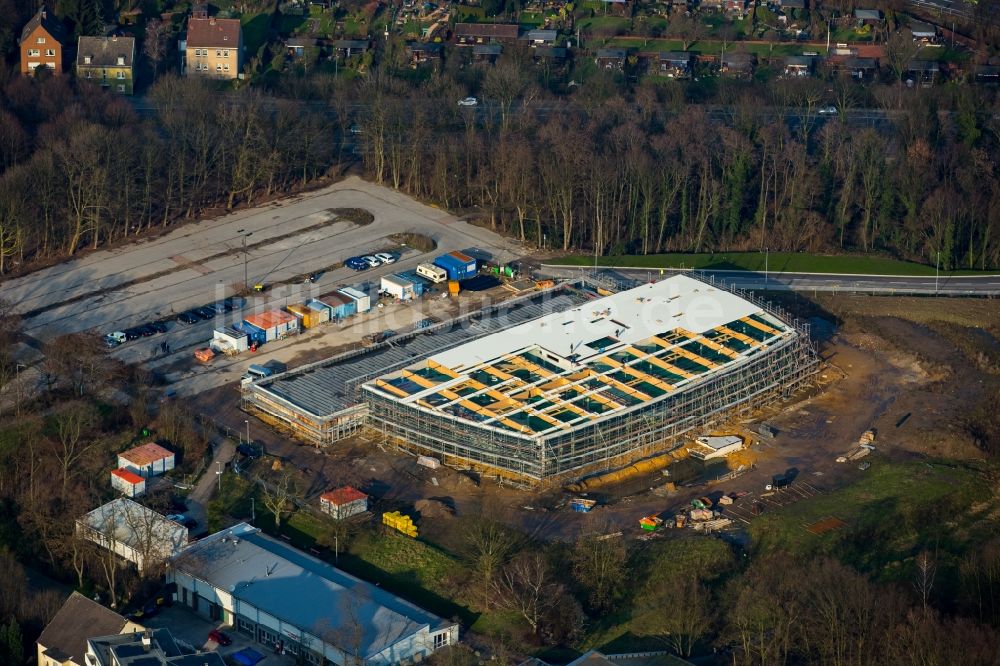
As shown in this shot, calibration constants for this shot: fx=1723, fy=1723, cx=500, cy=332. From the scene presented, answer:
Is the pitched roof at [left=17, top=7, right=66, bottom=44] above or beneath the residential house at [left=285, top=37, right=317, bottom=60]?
above

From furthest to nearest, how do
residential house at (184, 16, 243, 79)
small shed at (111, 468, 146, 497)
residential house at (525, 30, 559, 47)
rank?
residential house at (525, 30, 559, 47), residential house at (184, 16, 243, 79), small shed at (111, 468, 146, 497)

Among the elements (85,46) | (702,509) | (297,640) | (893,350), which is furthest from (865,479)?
(85,46)

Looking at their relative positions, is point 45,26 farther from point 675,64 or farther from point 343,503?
point 343,503

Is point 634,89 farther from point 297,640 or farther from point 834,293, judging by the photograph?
point 297,640

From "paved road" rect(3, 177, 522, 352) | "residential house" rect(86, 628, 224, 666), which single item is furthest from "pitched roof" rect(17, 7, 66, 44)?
"residential house" rect(86, 628, 224, 666)

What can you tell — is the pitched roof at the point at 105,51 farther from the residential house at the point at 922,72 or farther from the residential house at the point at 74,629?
the residential house at the point at 74,629

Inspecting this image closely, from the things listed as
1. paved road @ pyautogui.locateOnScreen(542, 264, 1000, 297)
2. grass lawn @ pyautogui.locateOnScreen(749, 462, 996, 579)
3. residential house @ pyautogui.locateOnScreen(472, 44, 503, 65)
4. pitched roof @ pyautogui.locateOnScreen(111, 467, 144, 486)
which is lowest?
pitched roof @ pyautogui.locateOnScreen(111, 467, 144, 486)

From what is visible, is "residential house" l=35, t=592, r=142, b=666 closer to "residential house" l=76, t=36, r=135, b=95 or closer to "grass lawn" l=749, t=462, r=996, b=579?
"grass lawn" l=749, t=462, r=996, b=579
